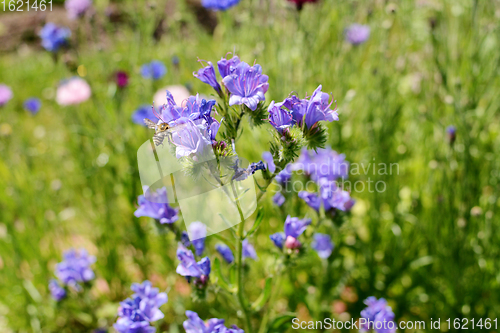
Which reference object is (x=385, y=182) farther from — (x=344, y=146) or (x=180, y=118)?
(x=180, y=118)

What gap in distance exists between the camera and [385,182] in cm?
222

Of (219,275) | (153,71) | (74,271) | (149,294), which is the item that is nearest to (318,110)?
(219,275)

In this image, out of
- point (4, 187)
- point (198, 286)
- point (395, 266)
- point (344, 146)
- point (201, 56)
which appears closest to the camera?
point (198, 286)

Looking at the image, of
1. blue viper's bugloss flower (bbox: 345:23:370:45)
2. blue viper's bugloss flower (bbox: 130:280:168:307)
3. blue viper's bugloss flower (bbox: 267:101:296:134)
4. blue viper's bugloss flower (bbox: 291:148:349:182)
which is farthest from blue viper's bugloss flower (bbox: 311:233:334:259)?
blue viper's bugloss flower (bbox: 345:23:370:45)

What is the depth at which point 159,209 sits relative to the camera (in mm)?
1283

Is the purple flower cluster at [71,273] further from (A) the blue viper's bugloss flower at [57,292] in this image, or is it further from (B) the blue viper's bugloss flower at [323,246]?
(B) the blue viper's bugloss flower at [323,246]

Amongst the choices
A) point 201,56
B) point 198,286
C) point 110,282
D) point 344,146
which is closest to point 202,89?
point 201,56

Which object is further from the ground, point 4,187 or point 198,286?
point 198,286

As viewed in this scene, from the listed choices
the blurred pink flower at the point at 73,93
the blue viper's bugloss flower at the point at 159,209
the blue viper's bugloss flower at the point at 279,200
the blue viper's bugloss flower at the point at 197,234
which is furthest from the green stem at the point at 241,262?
the blurred pink flower at the point at 73,93

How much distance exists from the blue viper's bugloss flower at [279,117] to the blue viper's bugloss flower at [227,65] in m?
0.15

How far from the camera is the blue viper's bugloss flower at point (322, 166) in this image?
167 cm

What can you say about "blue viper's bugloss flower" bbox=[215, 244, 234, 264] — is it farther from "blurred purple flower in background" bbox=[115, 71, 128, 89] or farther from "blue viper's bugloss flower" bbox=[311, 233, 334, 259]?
"blurred purple flower in background" bbox=[115, 71, 128, 89]

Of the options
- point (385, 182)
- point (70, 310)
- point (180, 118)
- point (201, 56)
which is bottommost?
point (70, 310)

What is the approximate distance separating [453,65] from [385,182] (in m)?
0.80
